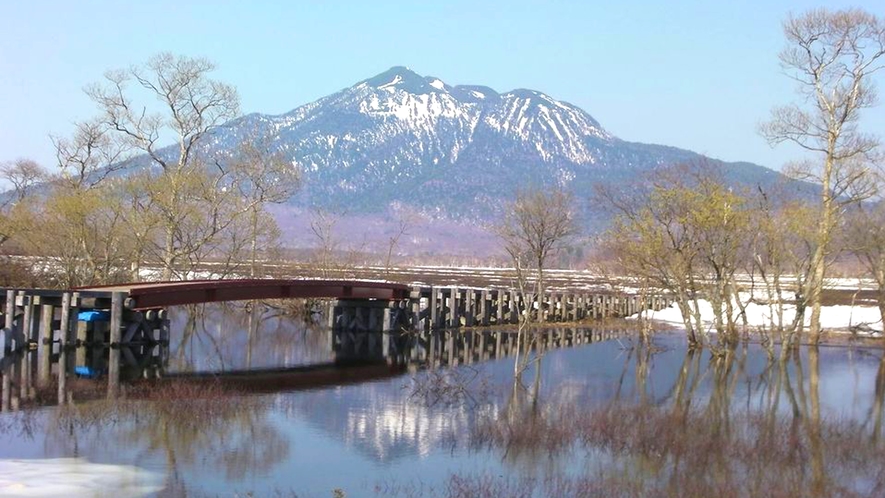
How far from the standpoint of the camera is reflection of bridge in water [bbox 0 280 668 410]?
28.1 meters

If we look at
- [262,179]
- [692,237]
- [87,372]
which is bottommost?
[87,372]

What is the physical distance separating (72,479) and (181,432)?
3.84 metres

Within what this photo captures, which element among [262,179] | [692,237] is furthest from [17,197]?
[692,237]

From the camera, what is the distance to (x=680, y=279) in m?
34.2

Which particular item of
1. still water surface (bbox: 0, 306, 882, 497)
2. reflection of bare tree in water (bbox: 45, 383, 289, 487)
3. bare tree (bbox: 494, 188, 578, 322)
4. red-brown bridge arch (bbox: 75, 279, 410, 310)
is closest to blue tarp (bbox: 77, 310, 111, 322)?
red-brown bridge arch (bbox: 75, 279, 410, 310)

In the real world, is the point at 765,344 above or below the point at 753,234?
below

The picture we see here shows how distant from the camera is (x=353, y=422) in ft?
66.4

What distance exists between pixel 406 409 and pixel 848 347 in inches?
971

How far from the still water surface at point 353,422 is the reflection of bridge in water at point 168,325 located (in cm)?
165

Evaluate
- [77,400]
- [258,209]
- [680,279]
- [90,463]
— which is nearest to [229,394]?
[77,400]

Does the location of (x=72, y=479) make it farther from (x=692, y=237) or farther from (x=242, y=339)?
(x=692, y=237)

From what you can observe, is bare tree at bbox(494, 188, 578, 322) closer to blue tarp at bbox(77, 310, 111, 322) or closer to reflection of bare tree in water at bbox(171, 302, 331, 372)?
reflection of bare tree in water at bbox(171, 302, 331, 372)

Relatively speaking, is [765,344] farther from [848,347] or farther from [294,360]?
[294,360]

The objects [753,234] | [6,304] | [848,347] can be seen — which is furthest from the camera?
[848,347]
